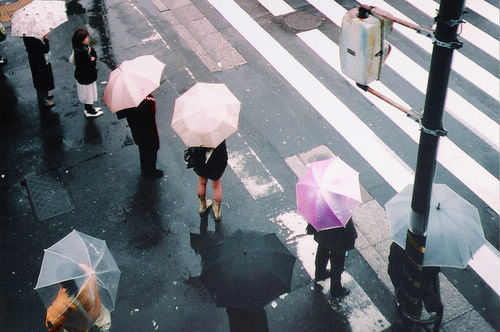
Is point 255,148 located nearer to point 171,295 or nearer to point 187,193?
point 187,193

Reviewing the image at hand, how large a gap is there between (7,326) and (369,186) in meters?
5.18

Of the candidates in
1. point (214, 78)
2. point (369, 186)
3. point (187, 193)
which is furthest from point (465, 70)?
point (187, 193)

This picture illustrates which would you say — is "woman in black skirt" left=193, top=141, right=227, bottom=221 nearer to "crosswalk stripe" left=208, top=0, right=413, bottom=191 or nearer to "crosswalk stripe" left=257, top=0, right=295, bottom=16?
"crosswalk stripe" left=208, top=0, right=413, bottom=191

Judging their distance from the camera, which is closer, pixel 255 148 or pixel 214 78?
pixel 255 148

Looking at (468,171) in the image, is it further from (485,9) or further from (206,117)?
(485,9)

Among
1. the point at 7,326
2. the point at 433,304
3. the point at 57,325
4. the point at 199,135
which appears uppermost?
the point at 199,135

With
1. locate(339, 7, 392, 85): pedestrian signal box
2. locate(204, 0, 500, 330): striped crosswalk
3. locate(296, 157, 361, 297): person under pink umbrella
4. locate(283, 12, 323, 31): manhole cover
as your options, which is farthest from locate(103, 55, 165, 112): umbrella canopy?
locate(283, 12, 323, 31): manhole cover

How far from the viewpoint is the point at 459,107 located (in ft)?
33.7

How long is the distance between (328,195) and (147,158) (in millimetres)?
3578

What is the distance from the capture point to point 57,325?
543cm

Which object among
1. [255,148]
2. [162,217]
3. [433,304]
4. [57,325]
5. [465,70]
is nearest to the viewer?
[57,325]

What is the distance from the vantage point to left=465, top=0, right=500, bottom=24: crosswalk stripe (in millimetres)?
12500

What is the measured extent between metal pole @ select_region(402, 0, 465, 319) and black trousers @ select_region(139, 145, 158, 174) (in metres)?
4.02

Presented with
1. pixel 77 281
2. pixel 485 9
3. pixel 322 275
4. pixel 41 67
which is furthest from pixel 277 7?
pixel 77 281
